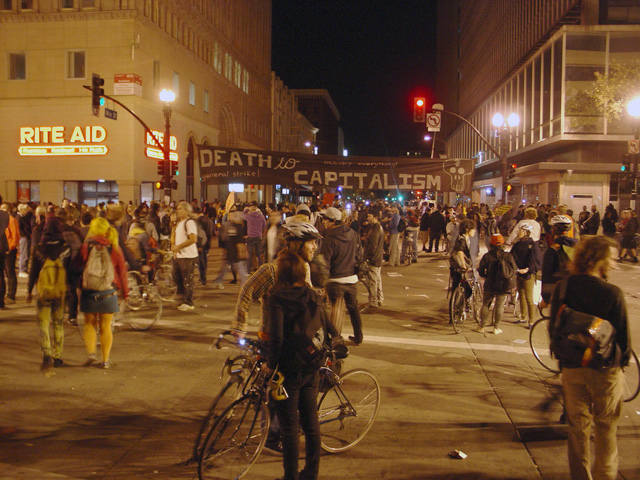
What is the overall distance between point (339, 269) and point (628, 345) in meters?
4.18

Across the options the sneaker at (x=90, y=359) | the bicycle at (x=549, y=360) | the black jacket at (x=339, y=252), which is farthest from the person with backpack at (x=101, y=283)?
the bicycle at (x=549, y=360)

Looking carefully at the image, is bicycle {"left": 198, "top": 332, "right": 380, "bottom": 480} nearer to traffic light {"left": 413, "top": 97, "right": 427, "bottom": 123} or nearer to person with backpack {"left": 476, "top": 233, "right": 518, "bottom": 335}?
person with backpack {"left": 476, "top": 233, "right": 518, "bottom": 335}

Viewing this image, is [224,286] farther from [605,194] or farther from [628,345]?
[605,194]

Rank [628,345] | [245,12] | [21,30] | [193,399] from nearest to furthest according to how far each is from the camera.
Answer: [628,345] < [193,399] < [21,30] < [245,12]

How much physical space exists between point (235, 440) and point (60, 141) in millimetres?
30857

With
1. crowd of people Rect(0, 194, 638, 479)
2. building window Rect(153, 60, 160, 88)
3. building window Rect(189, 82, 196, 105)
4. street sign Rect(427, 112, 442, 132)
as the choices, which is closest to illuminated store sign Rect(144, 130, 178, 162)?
building window Rect(153, 60, 160, 88)

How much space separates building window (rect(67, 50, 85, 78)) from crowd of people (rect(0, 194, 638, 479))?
59.4 ft

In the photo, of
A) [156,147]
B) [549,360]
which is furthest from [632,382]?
[156,147]

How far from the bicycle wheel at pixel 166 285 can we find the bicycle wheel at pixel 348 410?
6999 millimetres

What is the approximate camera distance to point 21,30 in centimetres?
3075

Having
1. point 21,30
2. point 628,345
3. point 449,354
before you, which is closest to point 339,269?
point 449,354

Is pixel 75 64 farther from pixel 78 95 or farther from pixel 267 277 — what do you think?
pixel 267 277

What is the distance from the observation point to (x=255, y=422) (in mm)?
4094

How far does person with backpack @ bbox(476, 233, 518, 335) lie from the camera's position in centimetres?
857
